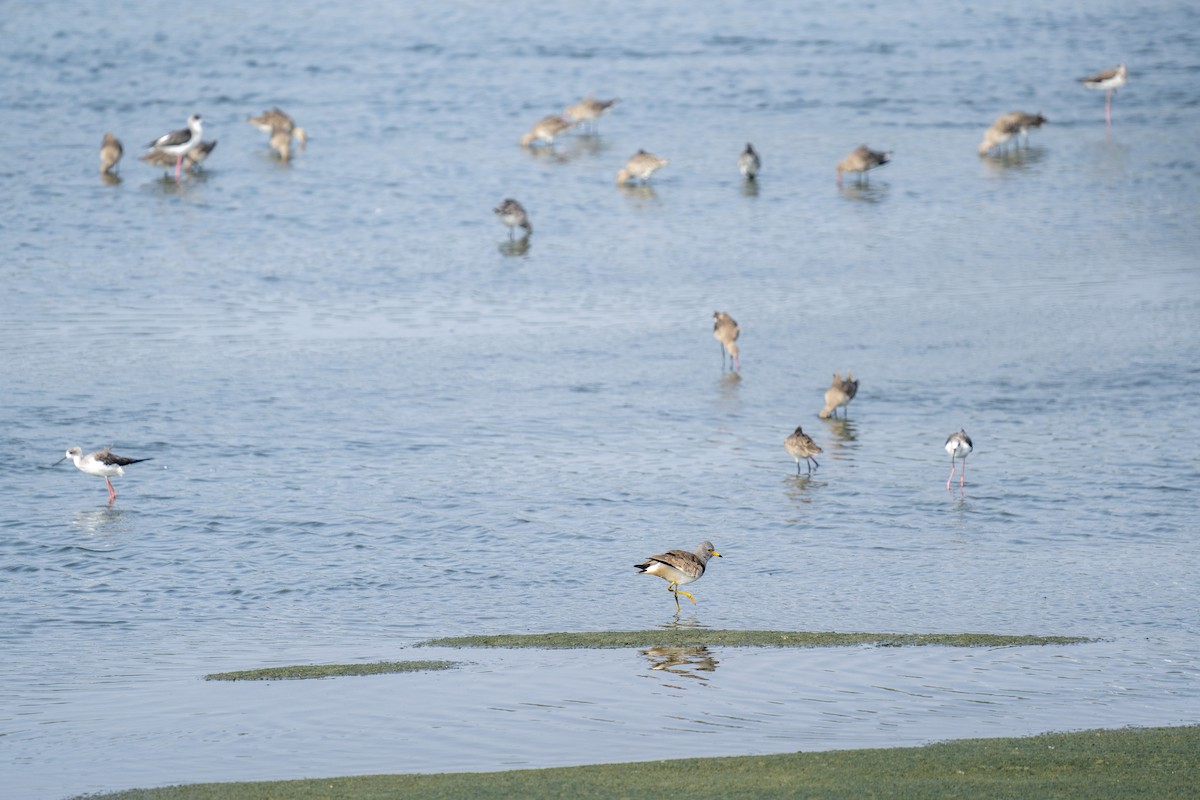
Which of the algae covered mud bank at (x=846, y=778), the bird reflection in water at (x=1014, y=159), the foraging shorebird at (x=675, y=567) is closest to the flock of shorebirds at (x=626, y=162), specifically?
the bird reflection in water at (x=1014, y=159)

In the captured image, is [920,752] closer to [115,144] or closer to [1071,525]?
[1071,525]

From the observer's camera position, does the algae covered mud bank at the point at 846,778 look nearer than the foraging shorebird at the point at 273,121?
Yes

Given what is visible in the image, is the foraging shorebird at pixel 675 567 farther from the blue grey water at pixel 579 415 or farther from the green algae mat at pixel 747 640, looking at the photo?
the green algae mat at pixel 747 640

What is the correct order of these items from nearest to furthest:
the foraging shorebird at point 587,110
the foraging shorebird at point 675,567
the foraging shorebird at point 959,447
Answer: the foraging shorebird at point 675,567 → the foraging shorebird at point 959,447 → the foraging shorebird at point 587,110

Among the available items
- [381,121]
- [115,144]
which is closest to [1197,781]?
[115,144]

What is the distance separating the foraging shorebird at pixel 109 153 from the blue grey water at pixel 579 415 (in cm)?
40

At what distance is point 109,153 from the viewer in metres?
30.5

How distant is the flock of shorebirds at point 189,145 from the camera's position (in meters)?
30.7

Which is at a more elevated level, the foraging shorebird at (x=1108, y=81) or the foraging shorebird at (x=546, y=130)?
the foraging shorebird at (x=1108, y=81)

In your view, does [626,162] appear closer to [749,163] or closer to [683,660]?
[749,163]

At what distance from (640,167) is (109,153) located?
32.1 ft

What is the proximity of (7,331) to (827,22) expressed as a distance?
30.8 meters

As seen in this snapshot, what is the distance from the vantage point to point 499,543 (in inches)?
550

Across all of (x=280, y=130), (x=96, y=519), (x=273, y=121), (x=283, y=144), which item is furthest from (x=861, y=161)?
(x=96, y=519)
